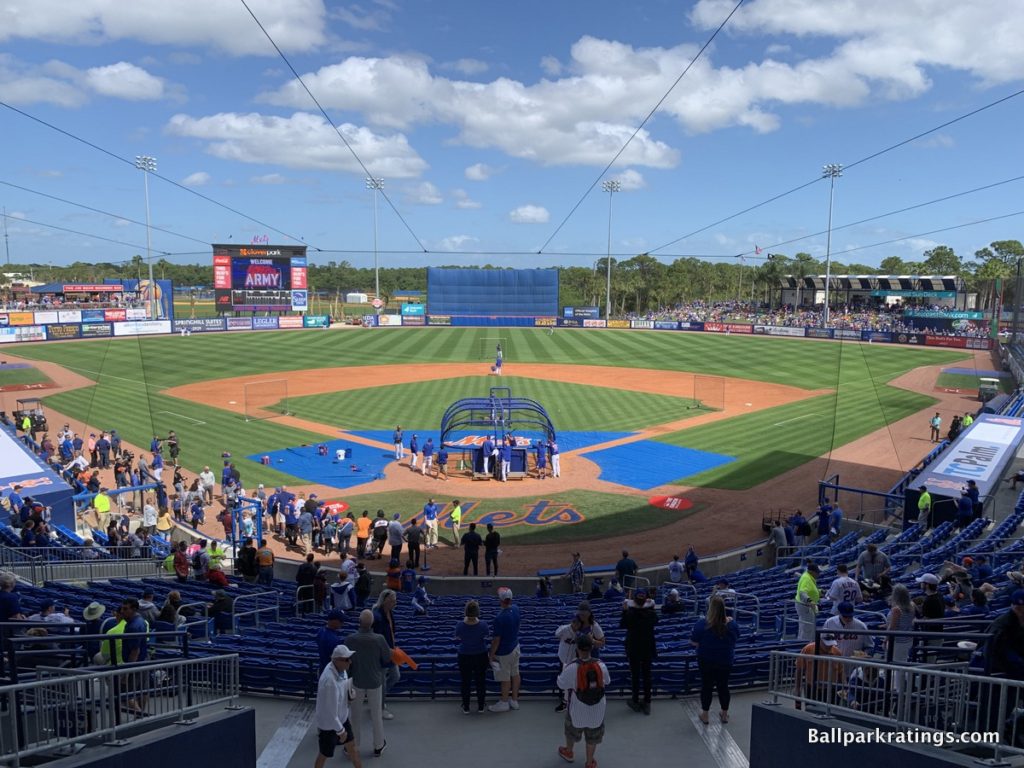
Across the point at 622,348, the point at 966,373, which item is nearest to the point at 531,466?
the point at 966,373

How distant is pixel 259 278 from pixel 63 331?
69.8 ft

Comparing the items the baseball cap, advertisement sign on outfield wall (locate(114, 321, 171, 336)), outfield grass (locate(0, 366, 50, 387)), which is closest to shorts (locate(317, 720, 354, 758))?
the baseball cap

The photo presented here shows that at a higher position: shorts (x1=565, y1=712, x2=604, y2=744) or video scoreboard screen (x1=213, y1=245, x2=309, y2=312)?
video scoreboard screen (x1=213, y1=245, x2=309, y2=312)

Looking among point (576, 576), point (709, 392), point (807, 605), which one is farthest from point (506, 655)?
point (709, 392)

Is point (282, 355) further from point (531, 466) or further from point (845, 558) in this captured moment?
point (845, 558)

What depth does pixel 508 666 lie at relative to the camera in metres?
7.46

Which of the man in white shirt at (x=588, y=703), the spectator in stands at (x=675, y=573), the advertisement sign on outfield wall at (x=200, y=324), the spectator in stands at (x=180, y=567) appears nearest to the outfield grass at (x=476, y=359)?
the advertisement sign on outfield wall at (x=200, y=324)

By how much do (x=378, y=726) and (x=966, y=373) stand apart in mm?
52705

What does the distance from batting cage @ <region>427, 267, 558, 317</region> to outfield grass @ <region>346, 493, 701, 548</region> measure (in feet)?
246

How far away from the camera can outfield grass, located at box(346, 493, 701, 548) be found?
2003 cm

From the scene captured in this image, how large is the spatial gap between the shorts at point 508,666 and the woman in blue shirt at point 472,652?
17 centimetres

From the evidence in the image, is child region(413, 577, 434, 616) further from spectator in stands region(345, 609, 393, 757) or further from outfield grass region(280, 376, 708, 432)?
outfield grass region(280, 376, 708, 432)

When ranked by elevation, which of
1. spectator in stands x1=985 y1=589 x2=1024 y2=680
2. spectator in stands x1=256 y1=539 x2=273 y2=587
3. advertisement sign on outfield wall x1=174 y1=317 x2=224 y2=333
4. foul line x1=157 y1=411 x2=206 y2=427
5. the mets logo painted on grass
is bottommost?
the mets logo painted on grass

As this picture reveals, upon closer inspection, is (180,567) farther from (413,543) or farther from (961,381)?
(961,381)
